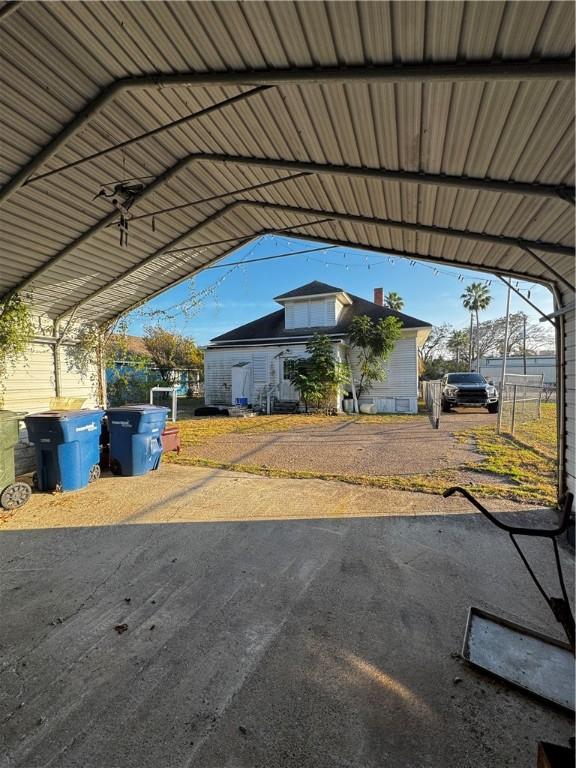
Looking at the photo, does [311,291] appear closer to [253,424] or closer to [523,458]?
[253,424]

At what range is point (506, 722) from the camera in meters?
1.71

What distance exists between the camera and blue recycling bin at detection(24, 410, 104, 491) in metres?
4.95

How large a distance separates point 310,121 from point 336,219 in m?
2.05

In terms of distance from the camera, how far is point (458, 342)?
3956 centimetres

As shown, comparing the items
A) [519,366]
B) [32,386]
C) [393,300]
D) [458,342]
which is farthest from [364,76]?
[519,366]

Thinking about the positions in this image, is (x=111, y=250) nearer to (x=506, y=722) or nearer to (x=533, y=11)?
(x=533, y=11)

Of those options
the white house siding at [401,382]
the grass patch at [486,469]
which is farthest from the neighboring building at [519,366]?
the grass patch at [486,469]

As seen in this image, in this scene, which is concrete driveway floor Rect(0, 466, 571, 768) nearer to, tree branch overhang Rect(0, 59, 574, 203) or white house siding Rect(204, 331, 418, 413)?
tree branch overhang Rect(0, 59, 574, 203)

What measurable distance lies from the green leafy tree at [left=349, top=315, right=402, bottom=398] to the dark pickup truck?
2726 millimetres

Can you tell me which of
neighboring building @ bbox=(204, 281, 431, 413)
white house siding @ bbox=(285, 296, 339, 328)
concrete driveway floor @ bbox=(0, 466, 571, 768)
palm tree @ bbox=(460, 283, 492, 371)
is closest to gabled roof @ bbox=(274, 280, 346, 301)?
neighboring building @ bbox=(204, 281, 431, 413)

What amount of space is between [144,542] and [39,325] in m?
6.43

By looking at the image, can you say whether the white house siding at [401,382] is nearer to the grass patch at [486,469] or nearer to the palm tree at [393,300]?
the grass patch at [486,469]

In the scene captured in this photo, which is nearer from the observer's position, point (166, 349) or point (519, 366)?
point (166, 349)

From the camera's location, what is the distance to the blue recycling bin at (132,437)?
5719 mm
